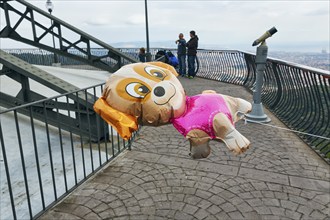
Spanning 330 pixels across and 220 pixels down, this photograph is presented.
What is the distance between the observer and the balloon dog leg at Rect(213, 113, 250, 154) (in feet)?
6.94

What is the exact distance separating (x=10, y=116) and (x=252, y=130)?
17.0 feet

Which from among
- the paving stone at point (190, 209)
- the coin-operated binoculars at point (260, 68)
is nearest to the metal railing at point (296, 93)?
the coin-operated binoculars at point (260, 68)

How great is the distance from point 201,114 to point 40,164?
121 inches

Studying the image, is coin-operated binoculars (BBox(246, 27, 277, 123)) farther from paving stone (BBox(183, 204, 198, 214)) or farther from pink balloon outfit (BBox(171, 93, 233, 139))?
pink balloon outfit (BBox(171, 93, 233, 139))

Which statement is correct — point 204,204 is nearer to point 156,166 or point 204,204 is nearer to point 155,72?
point 156,166

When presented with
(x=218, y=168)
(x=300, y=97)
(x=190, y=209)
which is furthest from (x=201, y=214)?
(x=300, y=97)

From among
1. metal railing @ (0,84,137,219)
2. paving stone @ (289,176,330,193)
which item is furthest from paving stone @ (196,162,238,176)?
metal railing @ (0,84,137,219)

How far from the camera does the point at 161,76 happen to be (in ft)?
7.85

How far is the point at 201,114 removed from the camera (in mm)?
2229

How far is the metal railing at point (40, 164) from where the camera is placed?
2994 millimetres

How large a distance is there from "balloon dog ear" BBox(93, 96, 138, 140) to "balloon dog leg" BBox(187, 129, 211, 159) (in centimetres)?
46

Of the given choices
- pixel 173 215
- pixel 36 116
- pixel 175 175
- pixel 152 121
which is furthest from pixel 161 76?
pixel 36 116

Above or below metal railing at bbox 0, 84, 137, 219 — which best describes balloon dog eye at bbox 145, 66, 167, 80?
above

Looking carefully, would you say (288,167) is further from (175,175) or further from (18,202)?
(18,202)
